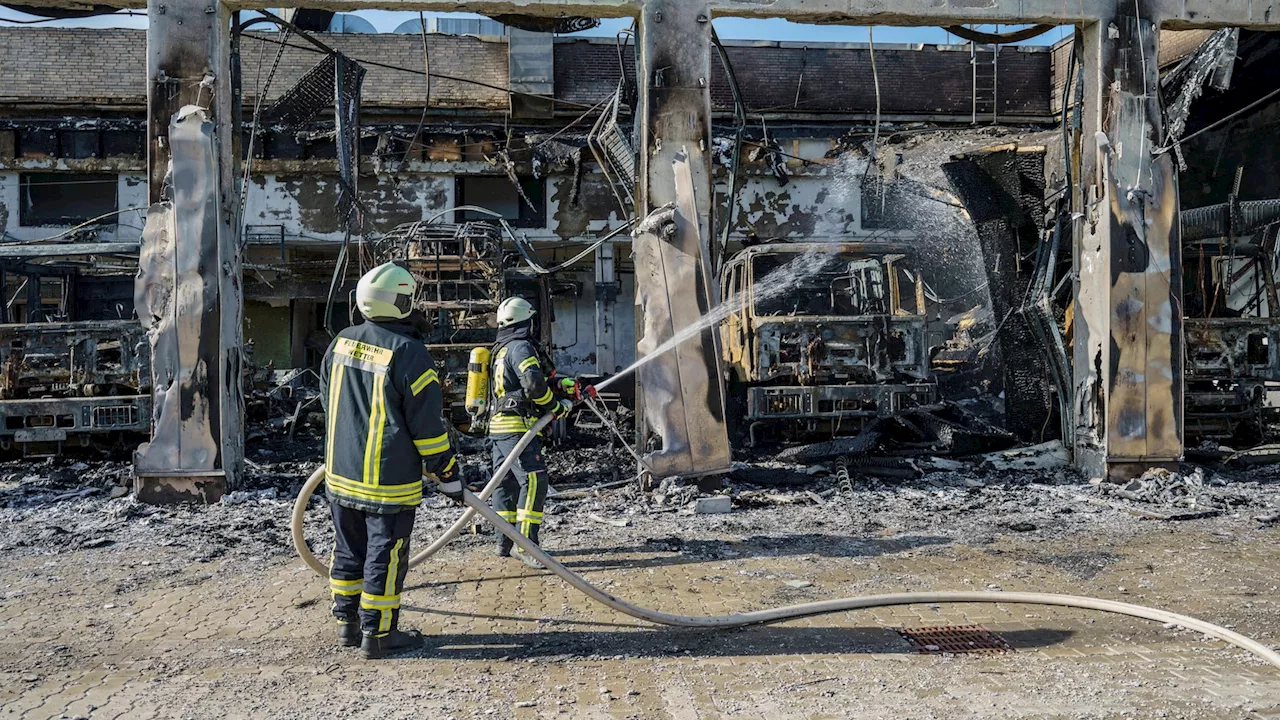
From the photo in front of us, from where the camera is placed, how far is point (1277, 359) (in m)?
9.24

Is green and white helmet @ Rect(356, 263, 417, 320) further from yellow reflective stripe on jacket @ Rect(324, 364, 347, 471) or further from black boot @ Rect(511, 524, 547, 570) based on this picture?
black boot @ Rect(511, 524, 547, 570)

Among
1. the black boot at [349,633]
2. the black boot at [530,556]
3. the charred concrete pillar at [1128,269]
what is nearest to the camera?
the black boot at [349,633]

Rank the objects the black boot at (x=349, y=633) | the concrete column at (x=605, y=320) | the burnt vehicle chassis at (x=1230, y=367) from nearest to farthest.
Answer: the black boot at (x=349, y=633) < the burnt vehicle chassis at (x=1230, y=367) < the concrete column at (x=605, y=320)

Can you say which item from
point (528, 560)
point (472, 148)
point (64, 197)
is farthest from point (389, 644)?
point (64, 197)

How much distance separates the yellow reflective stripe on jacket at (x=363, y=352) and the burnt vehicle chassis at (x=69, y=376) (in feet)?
18.2

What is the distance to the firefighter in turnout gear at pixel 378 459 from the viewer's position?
3816 mm

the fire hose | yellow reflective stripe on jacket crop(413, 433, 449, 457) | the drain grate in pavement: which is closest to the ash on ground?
the fire hose

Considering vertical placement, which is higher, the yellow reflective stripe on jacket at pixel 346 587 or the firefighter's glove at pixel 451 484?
the firefighter's glove at pixel 451 484

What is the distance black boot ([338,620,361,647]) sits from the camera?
154 inches

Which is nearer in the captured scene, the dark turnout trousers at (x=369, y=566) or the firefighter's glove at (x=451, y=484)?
the dark turnout trousers at (x=369, y=566)

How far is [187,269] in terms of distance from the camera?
729 centimetres

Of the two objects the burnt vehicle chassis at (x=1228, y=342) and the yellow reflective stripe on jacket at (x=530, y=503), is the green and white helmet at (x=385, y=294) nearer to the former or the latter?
the yellow reflective stripe on jacket at (x=530, y=503)

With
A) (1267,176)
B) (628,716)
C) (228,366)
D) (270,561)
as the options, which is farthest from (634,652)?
(1267,176)

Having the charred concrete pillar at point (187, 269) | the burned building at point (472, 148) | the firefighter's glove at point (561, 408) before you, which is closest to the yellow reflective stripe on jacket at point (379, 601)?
the firefighter's glove at point (561, 408)
